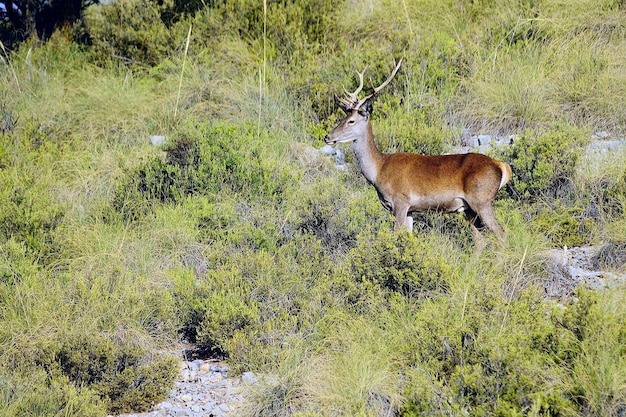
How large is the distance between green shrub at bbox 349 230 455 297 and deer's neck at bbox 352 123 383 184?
1.52m

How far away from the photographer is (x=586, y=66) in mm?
10789

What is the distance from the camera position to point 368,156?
8773 millimetres

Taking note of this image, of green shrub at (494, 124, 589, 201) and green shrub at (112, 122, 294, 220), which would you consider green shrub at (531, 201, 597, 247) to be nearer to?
green shrub at (494, 124, 589, 201)

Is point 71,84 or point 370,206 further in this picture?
point 71,84

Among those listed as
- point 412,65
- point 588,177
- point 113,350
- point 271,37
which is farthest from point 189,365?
point 271,37

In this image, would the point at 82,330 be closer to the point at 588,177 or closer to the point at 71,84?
the point at 588,177

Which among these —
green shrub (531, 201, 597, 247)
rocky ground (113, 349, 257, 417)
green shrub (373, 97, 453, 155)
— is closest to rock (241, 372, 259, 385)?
rocky ground (113, 349, 257, 417)

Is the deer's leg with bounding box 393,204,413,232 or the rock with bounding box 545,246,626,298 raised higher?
the deer's leg with bounding box 393,204,413,232

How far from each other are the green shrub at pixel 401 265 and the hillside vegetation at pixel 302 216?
0.02 metres

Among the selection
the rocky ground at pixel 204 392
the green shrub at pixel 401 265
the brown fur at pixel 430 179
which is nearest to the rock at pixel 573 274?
the brown fur at pixel 430 179

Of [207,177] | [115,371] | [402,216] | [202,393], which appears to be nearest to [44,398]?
[115,371]

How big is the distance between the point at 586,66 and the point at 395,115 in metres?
2.49

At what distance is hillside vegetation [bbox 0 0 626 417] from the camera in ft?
18.6

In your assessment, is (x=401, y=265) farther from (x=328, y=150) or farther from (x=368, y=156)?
(x=328, y=150)
